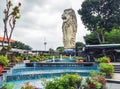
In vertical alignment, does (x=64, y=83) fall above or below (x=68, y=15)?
below

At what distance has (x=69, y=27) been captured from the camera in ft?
163

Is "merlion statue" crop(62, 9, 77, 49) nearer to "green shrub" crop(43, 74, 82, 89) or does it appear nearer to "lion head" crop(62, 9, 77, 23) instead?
"lion head" crop(62, 9, 77, 23)

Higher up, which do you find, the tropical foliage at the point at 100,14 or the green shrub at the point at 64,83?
the tropical foliage at the point at 100,14

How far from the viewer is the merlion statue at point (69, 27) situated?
49406mm

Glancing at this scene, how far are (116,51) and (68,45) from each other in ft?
81.8

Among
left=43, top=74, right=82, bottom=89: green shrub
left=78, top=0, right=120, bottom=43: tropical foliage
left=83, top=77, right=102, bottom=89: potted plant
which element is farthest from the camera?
left=78, top=0, right=120, bottom=43: tropical foliage

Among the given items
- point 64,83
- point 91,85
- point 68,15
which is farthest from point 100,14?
point 64,83

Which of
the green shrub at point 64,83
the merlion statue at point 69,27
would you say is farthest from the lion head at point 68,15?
the green shrub at point 64,83

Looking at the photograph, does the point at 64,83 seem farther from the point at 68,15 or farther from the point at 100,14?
the point at 68,15

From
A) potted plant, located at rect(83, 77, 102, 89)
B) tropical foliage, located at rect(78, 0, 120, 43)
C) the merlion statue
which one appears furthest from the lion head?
potted plant, located at rect(83, 77, 102, 89)

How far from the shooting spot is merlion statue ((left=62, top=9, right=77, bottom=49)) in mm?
49406

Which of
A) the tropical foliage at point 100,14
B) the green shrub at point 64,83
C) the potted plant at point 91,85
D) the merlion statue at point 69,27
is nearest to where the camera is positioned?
the green shrub at point 64,83

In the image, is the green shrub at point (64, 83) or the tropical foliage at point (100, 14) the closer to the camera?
the green shrub at point (64, 83)

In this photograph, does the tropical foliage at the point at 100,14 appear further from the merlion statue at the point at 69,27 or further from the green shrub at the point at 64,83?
the green shrub at the point at 64,83
